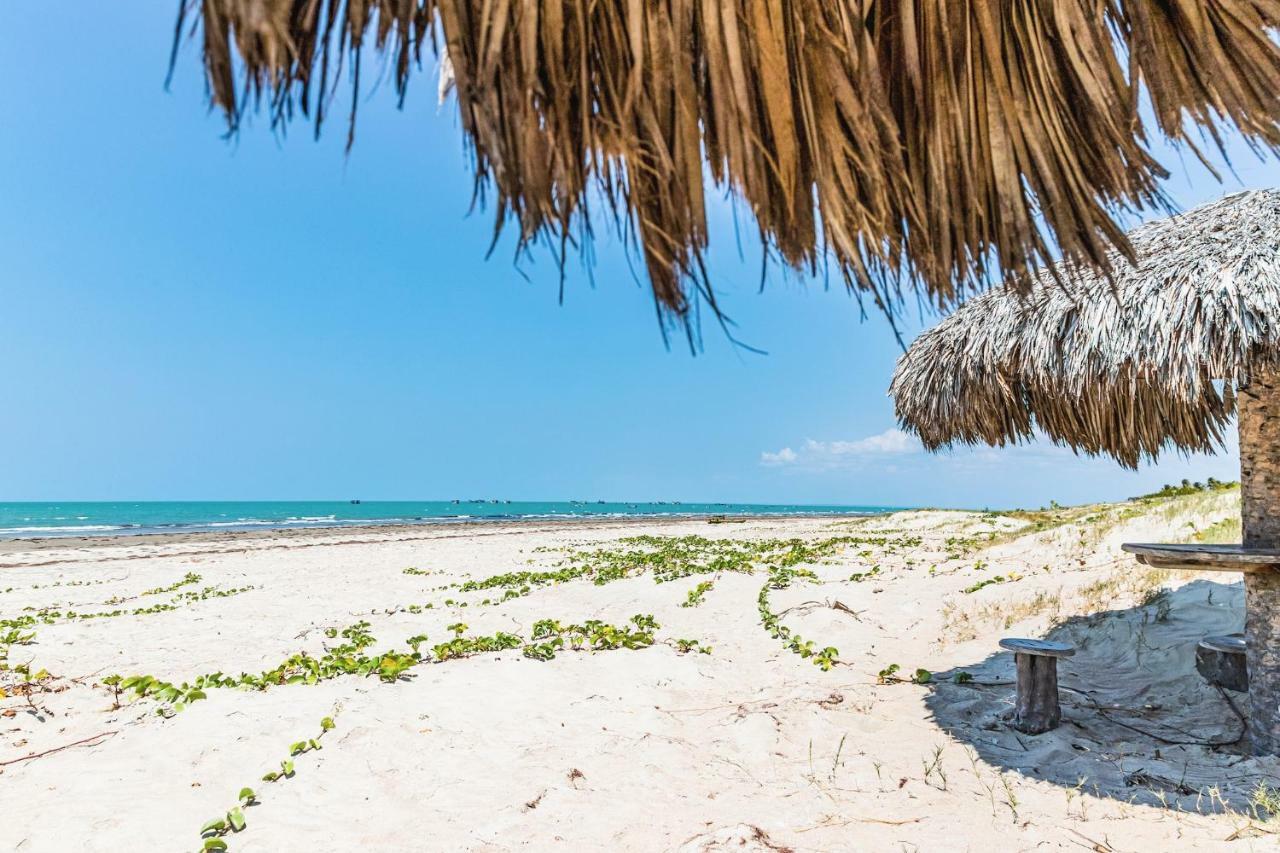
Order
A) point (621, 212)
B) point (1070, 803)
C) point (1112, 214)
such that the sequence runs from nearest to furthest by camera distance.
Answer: point (621, 212)
point (1112, 214)
point (1070, 803)

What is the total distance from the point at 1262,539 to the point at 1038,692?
135 centimetres

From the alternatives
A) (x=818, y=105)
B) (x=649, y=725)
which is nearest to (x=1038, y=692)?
(x=649, y=725)

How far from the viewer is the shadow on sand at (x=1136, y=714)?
332 centimetres

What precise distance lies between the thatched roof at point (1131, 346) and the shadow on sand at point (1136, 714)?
145 centimetres

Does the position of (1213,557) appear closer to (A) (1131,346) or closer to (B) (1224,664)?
(A) (1131,346)

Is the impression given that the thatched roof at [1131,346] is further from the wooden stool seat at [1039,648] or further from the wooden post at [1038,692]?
the wooden post at [1038,692]

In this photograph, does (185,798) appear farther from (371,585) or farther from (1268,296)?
(371,585)

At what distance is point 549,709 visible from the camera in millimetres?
4348

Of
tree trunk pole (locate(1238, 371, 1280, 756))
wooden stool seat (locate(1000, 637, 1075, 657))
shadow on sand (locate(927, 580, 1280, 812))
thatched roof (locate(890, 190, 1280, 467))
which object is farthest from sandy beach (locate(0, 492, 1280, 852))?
thatched roof (locate(890, 190, 1280, 467))

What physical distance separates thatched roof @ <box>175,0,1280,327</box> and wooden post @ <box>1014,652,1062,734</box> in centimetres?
284

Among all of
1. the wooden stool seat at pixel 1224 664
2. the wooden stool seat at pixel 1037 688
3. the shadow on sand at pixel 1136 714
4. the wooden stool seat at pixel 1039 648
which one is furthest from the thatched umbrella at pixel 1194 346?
the wooden stool seat at pixel 1037 688

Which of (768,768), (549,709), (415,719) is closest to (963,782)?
(768,768)

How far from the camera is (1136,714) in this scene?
4.23 meters

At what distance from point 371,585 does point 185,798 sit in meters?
8.38
